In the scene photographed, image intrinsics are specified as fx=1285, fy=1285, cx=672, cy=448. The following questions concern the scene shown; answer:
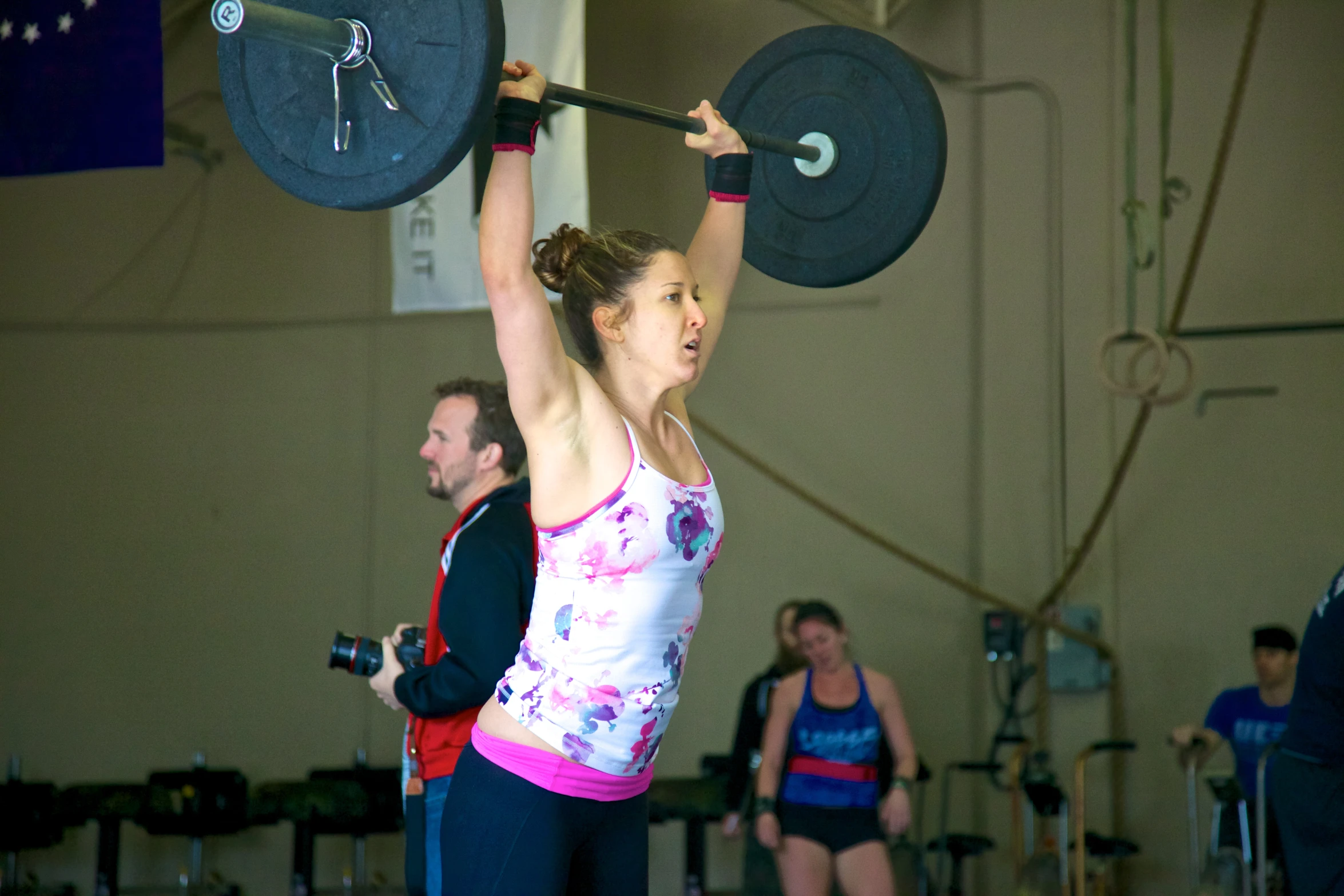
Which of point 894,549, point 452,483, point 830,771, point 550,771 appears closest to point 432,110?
point 550,771

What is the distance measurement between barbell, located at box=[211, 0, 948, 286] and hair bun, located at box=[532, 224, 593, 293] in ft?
0.58

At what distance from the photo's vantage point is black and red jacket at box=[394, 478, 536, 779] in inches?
82.2

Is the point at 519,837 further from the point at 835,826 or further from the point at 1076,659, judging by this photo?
the point at 1076,659

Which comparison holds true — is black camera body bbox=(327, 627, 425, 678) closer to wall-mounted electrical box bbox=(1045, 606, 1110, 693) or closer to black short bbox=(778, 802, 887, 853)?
black short bbox=(778, 802, 887, 853)

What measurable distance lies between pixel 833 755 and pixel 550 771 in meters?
2.43

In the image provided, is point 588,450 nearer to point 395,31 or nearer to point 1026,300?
point 395,31

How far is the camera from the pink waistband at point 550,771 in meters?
1.53

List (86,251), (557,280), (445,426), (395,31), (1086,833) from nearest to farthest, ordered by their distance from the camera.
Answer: (395,31)
(557,280)
(445,426)
(1086,833)
(86,251)

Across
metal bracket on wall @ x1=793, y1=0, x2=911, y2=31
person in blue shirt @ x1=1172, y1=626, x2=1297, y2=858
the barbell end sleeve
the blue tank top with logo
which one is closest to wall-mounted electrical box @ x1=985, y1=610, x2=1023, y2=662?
person in blue shirt @ x1=1172, y1=626, x2=1297, y2=858

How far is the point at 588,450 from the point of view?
1562 mm

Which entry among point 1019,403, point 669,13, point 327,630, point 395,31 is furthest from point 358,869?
point 395,31

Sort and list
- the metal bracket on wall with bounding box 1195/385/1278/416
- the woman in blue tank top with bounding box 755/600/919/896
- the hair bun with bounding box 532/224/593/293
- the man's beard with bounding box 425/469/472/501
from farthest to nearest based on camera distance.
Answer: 1. the metal bracket on wall with bounding box 1195/385/1278/416
2. the woman in blue tank top with bounding box 755/600/919/896
3. the man's beard with bounding box 425/469/472/501
4. the hair bun with bounding box 532/224/593/293

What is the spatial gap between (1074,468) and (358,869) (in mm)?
3103

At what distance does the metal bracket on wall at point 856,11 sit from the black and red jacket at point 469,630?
10.8 ft
